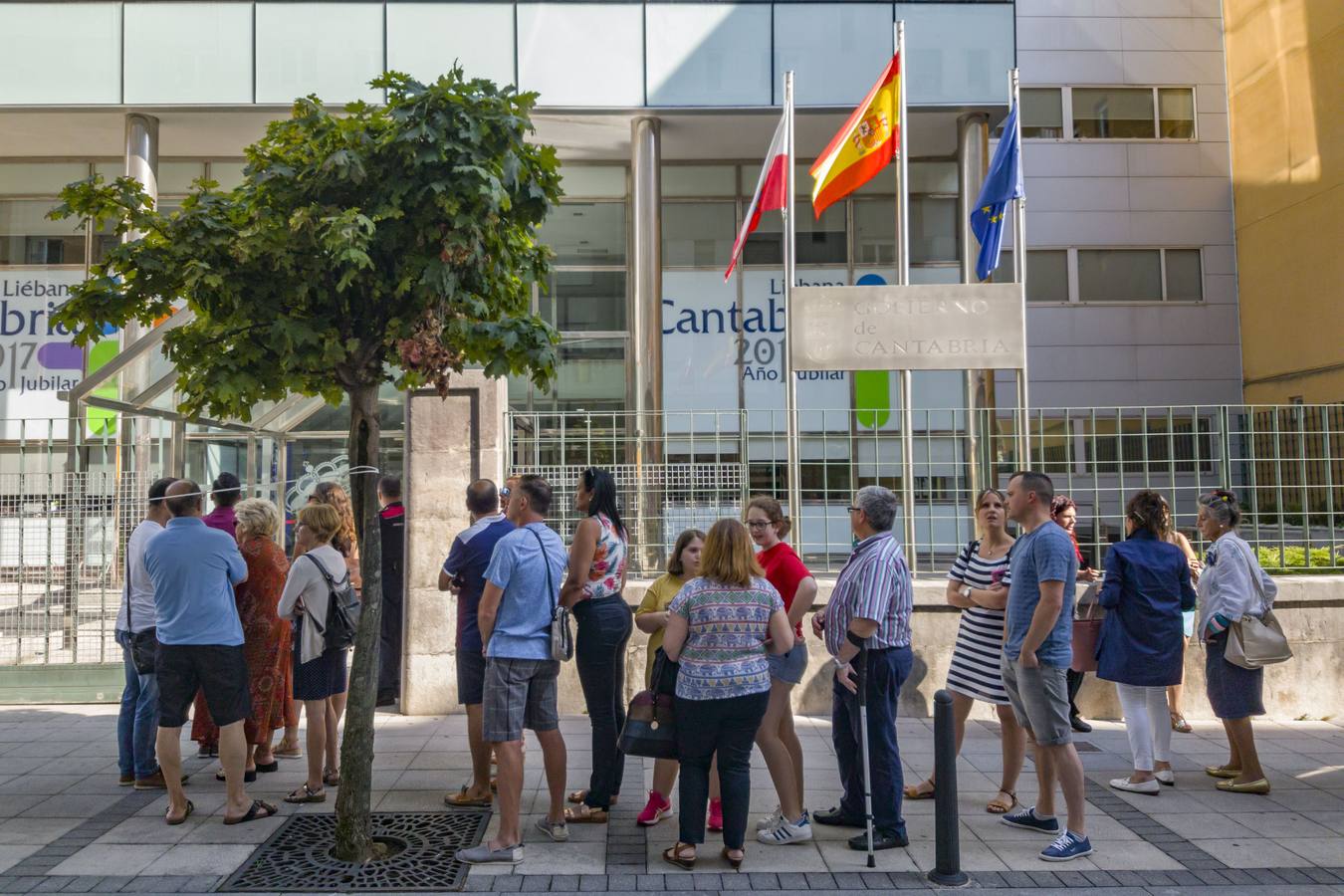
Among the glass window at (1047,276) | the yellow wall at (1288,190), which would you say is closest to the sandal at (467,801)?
the glass window at (1047,276)

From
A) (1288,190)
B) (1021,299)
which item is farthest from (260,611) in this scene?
(1288,190)

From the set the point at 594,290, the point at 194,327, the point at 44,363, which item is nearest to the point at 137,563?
the point at 194,327

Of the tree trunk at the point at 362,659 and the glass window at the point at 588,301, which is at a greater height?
the glass window at the point at 588,301

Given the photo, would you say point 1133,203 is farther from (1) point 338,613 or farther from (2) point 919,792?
(1) point 338,613

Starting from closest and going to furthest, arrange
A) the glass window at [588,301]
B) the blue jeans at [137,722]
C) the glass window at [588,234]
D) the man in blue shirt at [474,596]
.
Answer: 1. the man in blue shirt at [474,596]
2. the blue jeans at [137,722]
3. the glass window at [588,301]
4. the glass window at [588,234]

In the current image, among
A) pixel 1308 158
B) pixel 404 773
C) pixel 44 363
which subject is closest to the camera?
pixel 404 773

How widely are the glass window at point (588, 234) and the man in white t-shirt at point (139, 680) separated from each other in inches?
431

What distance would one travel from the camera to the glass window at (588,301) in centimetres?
1694

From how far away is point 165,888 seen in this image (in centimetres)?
498

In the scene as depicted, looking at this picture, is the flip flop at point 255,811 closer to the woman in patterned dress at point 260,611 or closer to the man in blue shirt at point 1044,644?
the woman in patterned dress at point 260,611

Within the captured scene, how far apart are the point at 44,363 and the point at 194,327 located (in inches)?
527

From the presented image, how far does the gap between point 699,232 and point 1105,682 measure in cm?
1063

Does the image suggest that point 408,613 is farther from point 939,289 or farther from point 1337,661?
point 1337,661

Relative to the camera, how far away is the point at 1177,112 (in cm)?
2064
